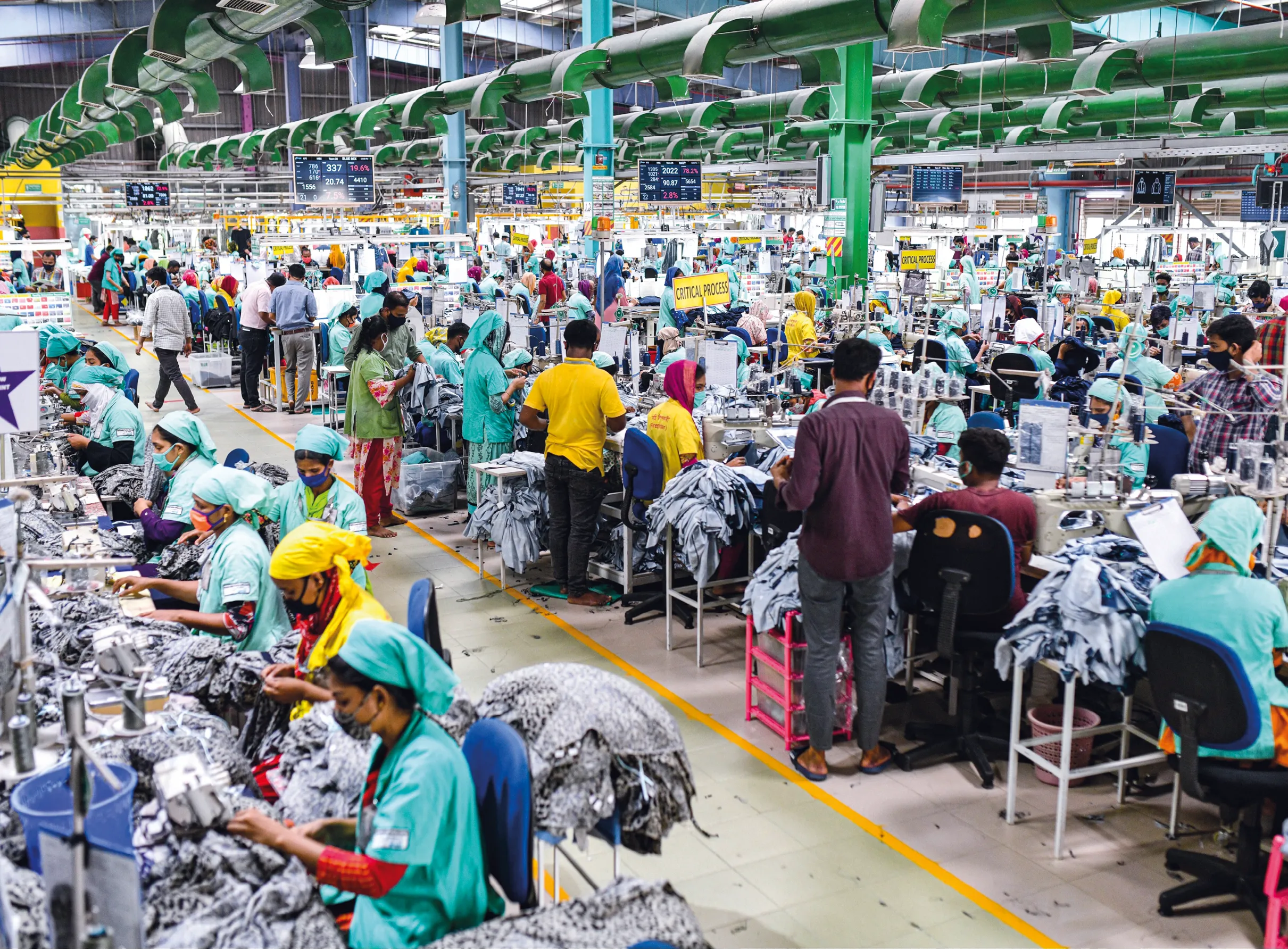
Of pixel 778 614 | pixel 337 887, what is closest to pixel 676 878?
pixel 778 614

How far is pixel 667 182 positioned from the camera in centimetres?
1759

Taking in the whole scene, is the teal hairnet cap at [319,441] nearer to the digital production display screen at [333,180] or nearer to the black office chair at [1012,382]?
the black office chair at [1012,382]

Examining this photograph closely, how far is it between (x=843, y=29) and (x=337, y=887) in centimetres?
723

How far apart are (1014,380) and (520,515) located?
4.80 m

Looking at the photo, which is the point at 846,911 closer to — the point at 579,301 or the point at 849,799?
the point at 849,799

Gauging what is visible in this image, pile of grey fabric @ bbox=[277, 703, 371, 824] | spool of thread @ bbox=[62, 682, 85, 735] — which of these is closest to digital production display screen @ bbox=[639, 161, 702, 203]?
pile of grey fabric @ bbox=[277, 703, 371, 824]

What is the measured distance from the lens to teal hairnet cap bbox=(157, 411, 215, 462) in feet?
17.4

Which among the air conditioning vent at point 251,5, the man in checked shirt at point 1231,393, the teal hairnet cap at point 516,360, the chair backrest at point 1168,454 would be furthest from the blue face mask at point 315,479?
the chair backrest at point 1168,454

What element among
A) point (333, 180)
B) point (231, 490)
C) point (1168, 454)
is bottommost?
point (1168, 454)

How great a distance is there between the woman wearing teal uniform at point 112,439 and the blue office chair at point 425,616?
4016mm

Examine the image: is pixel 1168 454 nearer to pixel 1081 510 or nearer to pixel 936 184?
pixel 1081 510

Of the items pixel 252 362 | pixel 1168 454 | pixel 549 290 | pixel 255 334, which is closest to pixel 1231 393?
pixel 1168 454

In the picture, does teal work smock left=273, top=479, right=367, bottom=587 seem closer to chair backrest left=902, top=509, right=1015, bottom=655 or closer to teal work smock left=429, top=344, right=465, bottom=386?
chair backrest left=902, top=509, right=1015, bottom=655

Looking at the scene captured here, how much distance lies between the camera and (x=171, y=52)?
8.02m
